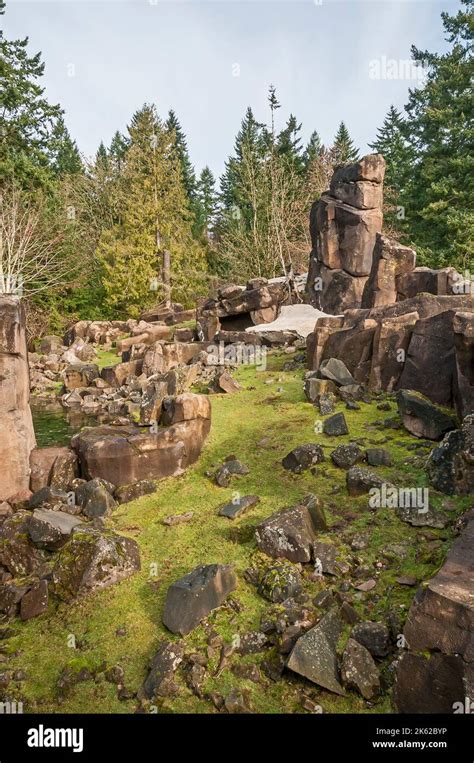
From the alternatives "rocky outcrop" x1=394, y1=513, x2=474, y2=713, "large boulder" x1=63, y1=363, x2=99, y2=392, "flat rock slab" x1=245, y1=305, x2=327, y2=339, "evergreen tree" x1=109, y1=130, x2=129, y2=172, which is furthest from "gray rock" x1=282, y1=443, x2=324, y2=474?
"evergreen tree" x1=109, y1=130, x2=129, y2=172

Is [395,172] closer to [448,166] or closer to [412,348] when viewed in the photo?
[448,166]

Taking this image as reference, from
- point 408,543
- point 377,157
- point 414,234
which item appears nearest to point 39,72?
point 377,157

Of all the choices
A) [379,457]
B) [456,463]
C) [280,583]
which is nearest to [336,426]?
[379,457]

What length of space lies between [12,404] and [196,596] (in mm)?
4410

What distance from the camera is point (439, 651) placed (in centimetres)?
352

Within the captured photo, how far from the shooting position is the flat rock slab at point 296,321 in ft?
62.1

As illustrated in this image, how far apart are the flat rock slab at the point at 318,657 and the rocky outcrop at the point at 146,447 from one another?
4446mm

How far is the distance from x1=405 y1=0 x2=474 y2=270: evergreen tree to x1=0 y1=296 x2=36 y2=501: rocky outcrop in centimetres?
2396

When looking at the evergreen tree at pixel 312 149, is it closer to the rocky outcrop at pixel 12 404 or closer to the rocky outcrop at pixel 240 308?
the rocky outcrop at pixel 240 308

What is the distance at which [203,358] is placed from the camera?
1695 cm

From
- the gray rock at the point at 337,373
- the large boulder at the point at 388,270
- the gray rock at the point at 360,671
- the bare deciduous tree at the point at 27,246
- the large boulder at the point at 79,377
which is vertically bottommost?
the gray rock at the point at 360,671

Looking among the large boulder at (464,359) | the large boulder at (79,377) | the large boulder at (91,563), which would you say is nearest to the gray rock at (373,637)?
the large boulder at (91,563)

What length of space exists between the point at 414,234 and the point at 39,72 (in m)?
23.0
